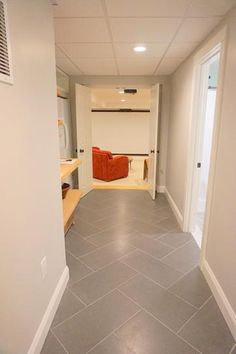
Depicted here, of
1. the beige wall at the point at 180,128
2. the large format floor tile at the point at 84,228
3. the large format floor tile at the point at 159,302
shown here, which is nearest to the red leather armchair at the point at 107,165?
the beige wall at the point at 180,128

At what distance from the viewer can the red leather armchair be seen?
5613 mm

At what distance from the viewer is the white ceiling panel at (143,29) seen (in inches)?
74.9

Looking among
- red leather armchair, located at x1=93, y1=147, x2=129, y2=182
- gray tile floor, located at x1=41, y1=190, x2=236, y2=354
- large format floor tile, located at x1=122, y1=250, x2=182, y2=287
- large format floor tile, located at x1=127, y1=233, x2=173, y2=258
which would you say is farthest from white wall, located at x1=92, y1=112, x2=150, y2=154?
large format floor tile, located at x1=122, y1=250, x2=182, y2=287

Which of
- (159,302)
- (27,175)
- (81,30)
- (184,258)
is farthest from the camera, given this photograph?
(184,258)

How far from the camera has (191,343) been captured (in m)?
1.48

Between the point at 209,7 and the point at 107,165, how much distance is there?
4.16m

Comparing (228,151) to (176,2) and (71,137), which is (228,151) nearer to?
(176,2)

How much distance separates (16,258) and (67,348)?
80 centimetres

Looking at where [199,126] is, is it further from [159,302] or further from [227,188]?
[159,302]

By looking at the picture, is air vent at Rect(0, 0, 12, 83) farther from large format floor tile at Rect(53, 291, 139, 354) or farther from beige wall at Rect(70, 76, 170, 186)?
beige wall at Rect(70, 76, 170, 186)

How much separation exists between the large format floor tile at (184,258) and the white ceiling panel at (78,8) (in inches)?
95.6

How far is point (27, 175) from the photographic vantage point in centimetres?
126

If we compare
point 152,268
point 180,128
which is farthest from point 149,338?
point 180,128

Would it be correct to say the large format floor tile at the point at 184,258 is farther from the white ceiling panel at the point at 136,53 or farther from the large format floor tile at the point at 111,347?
the white ceiling panel at the point at 136,53
